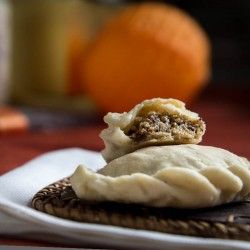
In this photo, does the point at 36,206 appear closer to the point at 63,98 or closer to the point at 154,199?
the point at 154,199

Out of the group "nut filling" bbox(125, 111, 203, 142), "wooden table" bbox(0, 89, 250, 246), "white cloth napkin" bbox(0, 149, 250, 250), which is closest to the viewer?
"white cloth napkin" bbox(0, 149, 250, 250)

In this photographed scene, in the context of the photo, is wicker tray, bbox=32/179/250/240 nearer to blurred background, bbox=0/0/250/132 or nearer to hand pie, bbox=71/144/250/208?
hand pie, bbox=71/144/250/208

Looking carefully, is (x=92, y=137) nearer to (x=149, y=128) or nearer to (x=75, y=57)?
(x=75, y=57)

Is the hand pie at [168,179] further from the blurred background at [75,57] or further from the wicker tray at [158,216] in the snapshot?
the blurred background at [75,57]

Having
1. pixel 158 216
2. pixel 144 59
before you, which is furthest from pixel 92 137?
pixel 158 216

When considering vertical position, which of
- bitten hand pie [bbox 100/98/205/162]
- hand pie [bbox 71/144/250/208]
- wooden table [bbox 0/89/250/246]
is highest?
bitten hand pie [bbox 100/98/205/162]

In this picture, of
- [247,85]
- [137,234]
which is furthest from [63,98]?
[137,234]

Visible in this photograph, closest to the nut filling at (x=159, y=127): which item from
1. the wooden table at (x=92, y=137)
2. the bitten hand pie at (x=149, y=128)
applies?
the bitten hand pie at (x=149, y=128)

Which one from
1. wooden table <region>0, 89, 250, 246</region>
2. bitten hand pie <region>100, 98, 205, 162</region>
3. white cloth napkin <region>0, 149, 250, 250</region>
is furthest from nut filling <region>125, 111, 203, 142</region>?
wooden table <region>0, 89, 250, 246</region>
